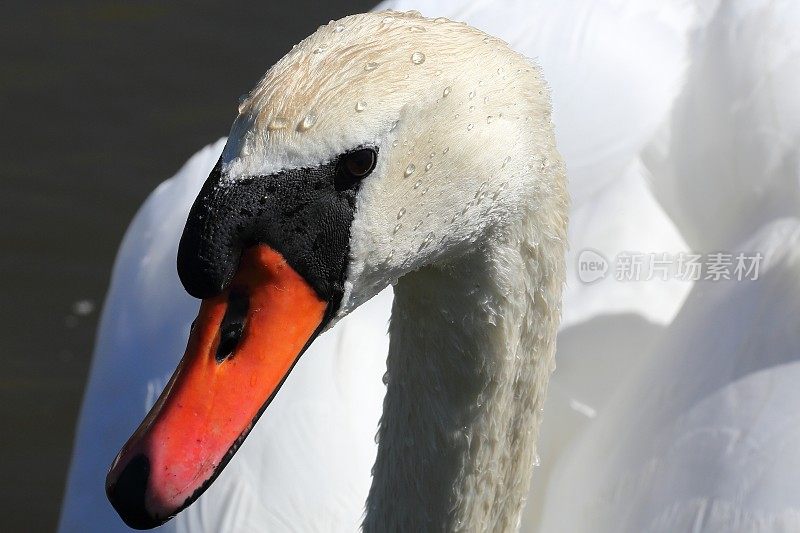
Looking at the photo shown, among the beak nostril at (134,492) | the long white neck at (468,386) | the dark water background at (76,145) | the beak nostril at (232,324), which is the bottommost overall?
the dark water background at (76,145)

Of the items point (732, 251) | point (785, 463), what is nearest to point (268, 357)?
point (785, 463)

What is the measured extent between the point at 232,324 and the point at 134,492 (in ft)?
0.97

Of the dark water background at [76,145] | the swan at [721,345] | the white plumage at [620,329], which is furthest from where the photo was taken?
the dark water background at [76,145]

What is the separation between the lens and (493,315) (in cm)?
254

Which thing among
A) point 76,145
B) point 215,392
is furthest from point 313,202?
point 76,145

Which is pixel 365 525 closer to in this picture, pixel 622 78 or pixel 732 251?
pixel 732 251

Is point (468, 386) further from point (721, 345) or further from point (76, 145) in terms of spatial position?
point (76, 145)

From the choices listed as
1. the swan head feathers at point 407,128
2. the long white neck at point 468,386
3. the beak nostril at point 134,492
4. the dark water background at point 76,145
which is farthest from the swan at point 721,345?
the dark water background at point 76,145

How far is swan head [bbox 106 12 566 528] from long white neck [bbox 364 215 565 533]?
252mm

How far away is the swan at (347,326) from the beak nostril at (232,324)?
1.36 metres

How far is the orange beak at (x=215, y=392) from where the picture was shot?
209cm

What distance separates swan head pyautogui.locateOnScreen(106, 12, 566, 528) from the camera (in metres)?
2.06

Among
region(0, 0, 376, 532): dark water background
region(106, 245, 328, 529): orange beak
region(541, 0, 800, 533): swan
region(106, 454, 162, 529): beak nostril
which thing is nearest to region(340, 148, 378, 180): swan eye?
region(106, 245, 328, 529): orange beak

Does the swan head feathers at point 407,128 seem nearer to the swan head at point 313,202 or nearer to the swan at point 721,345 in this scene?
the swan head at point 313,202
